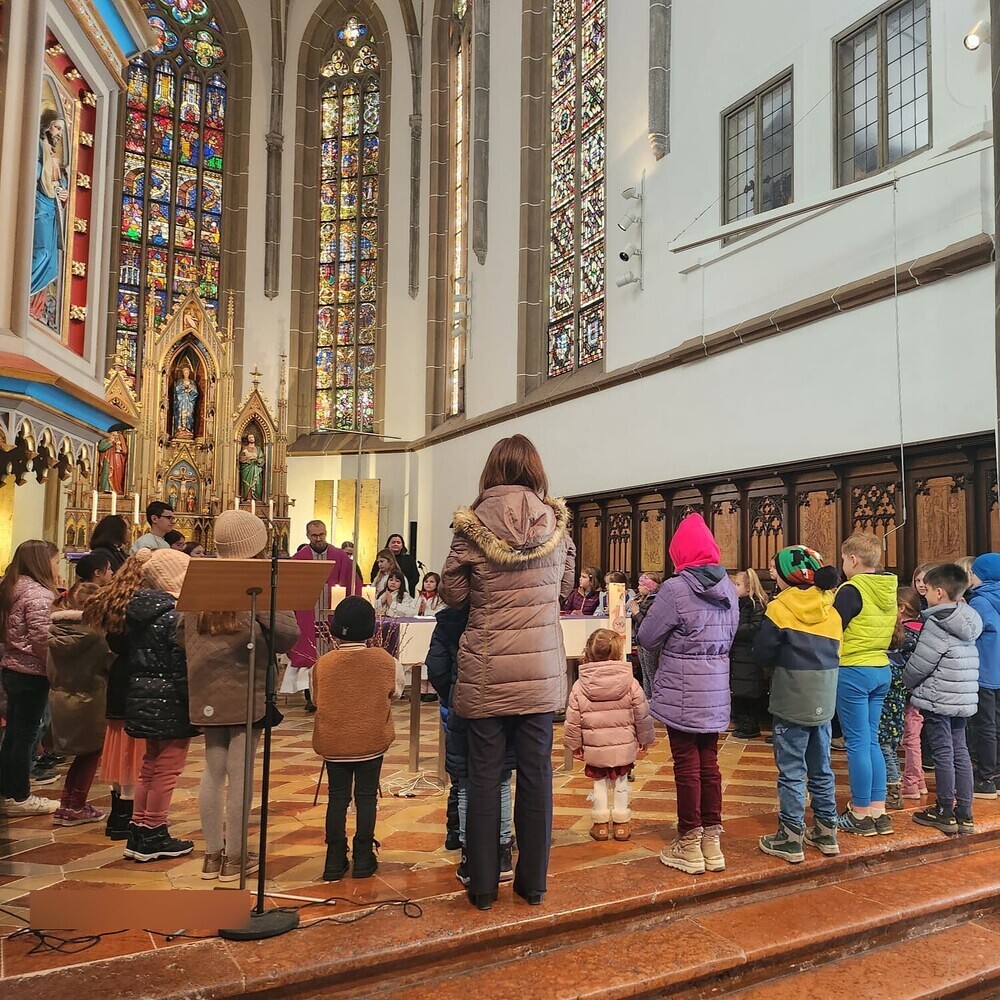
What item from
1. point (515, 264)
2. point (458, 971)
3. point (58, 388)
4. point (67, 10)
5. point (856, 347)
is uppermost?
point (515, 264)

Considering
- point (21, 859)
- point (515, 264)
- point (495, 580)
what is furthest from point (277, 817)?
point (515, 264)

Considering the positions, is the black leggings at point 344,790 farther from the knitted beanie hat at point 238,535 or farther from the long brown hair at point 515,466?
the long brown hair at point 515,466

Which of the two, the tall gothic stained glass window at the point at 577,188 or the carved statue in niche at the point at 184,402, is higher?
the tall gothic stained glass window at the point at 577,188

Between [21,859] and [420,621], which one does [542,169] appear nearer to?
[420,621]

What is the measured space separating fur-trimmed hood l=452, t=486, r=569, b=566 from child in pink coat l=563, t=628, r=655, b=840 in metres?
1.15

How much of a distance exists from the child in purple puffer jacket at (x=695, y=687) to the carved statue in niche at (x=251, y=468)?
12543 mm

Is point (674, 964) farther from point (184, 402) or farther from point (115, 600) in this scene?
point (184, 402)

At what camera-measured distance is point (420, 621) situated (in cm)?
582

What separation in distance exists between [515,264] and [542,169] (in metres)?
1.43

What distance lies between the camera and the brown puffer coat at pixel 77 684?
4508 millimetres

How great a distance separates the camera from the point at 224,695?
3631 millimetres

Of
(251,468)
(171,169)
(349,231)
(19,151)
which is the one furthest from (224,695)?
(171,169)

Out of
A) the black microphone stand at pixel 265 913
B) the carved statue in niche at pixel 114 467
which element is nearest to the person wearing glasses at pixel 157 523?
the black microphone stand at pixel 265 913

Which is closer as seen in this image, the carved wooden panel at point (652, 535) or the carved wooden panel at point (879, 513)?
the carved wooden panel at point (879, 513)
